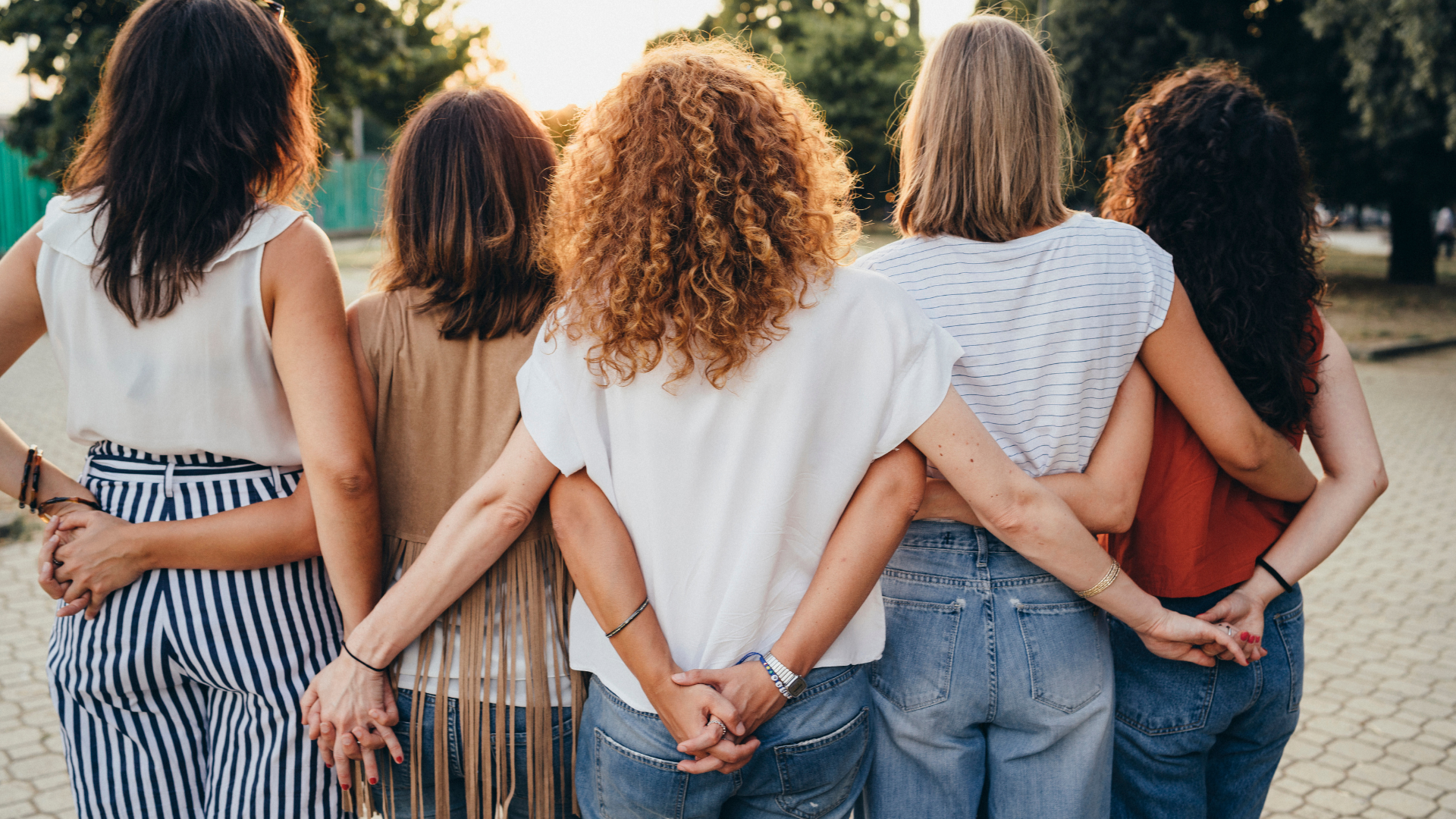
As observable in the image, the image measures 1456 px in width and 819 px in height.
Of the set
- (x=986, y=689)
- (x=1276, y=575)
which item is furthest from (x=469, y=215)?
(x=1276, y=575)

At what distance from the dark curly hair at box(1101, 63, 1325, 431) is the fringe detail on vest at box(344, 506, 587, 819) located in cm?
141

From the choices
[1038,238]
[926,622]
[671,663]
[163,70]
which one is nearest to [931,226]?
[1038,238]

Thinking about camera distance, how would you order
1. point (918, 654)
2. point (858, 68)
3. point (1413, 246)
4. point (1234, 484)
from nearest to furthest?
point (918, 654) < point (1234, 484) < point (1413, 246) < point (858, 68)

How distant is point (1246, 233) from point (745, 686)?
1.36m

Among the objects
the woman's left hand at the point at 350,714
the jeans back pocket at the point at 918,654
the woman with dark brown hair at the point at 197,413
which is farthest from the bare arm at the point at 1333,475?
the woman with dark brown hair at the point at 197,413

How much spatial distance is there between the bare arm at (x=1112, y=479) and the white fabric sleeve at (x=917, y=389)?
0.26 metres

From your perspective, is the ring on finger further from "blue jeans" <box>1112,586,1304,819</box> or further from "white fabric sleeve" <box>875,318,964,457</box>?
"blue jeans" <box>1112,586,1304,819</box>

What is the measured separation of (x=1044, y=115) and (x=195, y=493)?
1.78 metres

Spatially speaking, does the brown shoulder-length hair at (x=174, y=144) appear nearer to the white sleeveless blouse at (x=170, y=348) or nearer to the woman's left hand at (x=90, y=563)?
the white sleeveless blouse at (x=170, y=348)

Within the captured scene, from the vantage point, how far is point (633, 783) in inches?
63.8

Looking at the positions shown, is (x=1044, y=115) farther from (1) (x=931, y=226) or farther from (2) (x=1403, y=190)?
(2) (x=1403, y=190)

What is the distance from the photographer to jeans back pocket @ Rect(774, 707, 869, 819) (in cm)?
162

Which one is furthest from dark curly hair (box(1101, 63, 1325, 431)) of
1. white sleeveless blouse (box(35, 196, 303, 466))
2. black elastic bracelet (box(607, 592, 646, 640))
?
white sleeveless blouse (box(35, 196, 303, 466))

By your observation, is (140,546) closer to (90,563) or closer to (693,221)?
(90,563)
